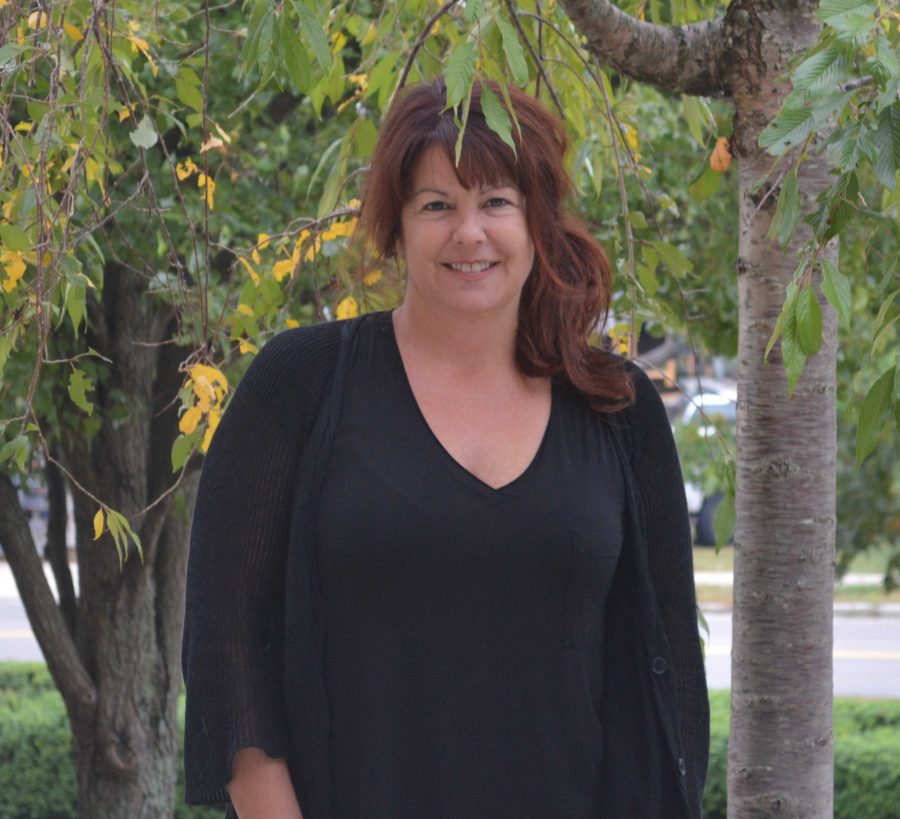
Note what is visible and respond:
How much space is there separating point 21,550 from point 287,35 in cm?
409

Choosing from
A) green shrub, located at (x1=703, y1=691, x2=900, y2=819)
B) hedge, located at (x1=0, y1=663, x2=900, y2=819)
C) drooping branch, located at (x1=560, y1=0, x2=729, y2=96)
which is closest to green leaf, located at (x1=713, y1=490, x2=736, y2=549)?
drooping branch, located at (x1=560, y1=0, x2=729, y2=96)

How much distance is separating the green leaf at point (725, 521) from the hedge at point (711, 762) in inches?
142

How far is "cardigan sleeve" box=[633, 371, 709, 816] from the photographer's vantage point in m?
1.94

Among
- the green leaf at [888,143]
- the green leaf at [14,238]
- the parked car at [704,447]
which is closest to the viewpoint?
the green leaf at [888,143]

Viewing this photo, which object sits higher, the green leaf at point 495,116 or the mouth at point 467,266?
the green leaf at point 495,116

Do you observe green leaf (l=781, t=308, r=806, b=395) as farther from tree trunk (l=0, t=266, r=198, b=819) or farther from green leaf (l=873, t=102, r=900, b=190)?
tree trunk (l=0, t=266, r=198, b=819)

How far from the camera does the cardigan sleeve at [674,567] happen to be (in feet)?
6.36

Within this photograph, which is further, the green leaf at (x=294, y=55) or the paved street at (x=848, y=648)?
the paved street at (x=848, y=648)

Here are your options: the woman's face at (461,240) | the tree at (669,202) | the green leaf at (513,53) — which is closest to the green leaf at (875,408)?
the tree at (669,202)

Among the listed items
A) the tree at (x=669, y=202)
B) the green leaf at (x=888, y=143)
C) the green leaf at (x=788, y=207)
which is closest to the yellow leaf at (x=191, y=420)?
the tree at (x=669, y=202)

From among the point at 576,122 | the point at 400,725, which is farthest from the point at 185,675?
the point at 576,122

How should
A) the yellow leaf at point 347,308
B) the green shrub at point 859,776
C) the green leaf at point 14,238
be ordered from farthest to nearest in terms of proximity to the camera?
the green shrub at point 859,776 → the yellow leaf at point 347,308 → the green leaf at point 14,238

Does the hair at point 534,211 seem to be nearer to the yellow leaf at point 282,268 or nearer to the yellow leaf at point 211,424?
the yellow leaf at point 211,424

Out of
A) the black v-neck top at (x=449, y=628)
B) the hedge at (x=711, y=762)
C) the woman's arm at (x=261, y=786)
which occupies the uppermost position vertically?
the black v-neck top at (x=449, y=628)
